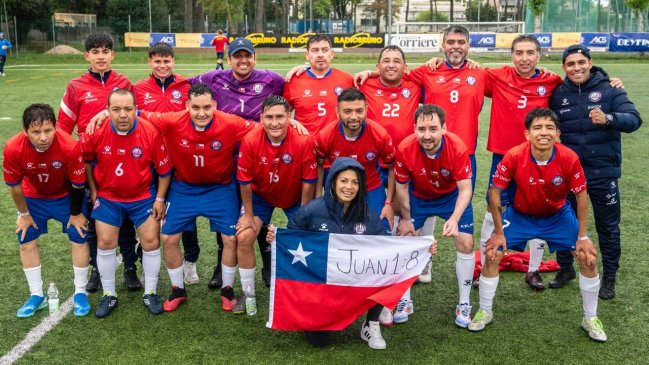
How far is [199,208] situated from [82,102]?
151 cm

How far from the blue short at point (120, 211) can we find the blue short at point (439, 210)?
7.21ft

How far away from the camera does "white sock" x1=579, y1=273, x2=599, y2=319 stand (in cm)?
473

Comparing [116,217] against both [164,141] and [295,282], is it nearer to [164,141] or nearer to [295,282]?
[164,141]

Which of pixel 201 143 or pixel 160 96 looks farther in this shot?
pixel 160 96

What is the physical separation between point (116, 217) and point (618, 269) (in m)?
4.67

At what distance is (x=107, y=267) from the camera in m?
5.17

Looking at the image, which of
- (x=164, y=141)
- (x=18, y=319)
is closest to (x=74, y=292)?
→ (x=18, y=319)

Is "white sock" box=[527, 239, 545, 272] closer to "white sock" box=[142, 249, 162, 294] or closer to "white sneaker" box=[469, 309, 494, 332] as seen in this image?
"white sneaker" box=[469, 309, 494, 332]

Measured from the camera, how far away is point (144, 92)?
18.8 feet

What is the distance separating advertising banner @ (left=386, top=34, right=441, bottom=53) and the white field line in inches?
1184

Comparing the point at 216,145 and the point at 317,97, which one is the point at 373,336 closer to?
the point at 216,145

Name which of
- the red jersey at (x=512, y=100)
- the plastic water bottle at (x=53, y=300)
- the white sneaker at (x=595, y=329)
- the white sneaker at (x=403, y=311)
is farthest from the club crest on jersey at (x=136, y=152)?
the white sneaker at (x=595, y=329)

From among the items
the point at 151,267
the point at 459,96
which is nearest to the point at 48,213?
the point at 151,267

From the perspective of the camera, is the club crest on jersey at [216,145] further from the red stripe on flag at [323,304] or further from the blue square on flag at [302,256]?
the red stripe on flag at [323,304]
